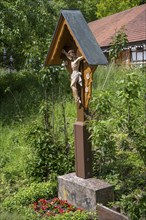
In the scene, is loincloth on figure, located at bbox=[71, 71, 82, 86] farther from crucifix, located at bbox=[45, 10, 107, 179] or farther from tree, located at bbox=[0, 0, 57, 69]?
tree, located at bbox=[0, 0, 57, 69]

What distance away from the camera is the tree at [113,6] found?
1583 inches

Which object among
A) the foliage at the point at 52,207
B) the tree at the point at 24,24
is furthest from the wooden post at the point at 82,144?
the tree at the point at 24,24

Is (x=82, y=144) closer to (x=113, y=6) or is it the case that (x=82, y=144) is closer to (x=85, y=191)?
(x=85, y=191)

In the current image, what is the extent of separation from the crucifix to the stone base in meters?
0.16

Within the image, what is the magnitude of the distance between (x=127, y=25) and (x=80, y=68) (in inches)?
905

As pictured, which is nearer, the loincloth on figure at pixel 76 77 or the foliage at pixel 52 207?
the foliage at pixel 52 207

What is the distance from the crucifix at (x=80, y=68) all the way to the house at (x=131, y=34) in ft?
52.3

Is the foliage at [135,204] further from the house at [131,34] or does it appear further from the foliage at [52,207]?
the house at [131,34]

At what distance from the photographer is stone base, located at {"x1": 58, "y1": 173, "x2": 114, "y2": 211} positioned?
5.30 meters

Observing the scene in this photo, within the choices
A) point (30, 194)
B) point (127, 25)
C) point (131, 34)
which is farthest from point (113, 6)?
point (30, 194)

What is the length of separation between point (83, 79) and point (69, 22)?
0.82 m

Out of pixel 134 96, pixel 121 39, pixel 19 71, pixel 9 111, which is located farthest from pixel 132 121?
pixel 19 71

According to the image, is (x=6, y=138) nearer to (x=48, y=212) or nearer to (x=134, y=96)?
(x=48, y=212)

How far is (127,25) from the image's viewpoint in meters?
27.7
